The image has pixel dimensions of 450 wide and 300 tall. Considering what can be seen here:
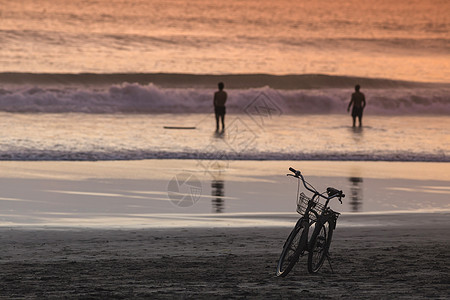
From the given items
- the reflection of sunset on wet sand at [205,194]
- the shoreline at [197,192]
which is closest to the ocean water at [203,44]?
the reflection of sunset on wet sand at [205,194]

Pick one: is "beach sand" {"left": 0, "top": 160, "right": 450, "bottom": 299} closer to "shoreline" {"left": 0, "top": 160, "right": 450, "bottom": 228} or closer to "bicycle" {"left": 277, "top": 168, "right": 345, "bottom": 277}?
"shoreline" {"left": 0, "top": 160, "right": 450, "bottom": 228}

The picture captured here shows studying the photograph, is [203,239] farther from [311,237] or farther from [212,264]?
[311,237]

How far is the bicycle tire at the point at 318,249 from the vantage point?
28.5ft

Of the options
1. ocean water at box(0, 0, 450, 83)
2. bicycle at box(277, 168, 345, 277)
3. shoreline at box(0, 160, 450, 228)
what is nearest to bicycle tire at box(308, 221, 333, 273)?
bicycle at box(277, 168, 345, 277)

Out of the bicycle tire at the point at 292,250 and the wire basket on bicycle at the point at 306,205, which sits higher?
the wire basket on bicycle at the point at 306,205

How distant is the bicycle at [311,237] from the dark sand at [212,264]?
15cm

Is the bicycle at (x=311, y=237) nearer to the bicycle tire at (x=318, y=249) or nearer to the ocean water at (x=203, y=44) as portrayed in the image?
the bicycle tire at (x=318, y=249)

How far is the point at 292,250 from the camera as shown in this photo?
862 cm

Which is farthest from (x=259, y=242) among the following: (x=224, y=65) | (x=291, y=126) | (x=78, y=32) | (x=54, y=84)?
(x=78, y=32)

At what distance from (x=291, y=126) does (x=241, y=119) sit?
962 cm

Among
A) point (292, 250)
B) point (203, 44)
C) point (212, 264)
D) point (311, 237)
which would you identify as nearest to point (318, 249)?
point (311, 237)

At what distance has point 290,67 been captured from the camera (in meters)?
73.4

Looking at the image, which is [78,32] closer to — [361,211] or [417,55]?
[417,55]

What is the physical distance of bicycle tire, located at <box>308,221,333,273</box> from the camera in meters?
8.69
